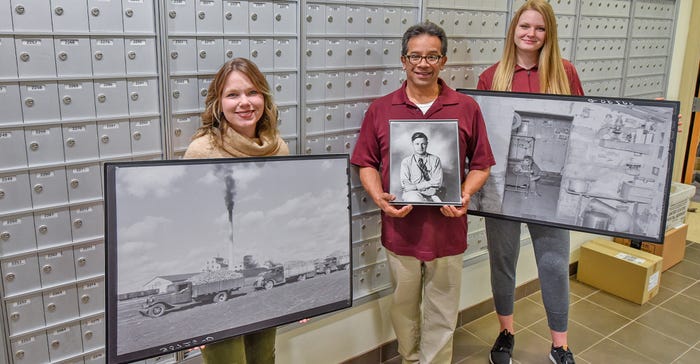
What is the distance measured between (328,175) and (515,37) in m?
1.22

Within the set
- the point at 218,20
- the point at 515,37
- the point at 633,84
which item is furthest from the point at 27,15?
the point at 633,84

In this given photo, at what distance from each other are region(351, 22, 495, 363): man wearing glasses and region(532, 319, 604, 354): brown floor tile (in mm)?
943

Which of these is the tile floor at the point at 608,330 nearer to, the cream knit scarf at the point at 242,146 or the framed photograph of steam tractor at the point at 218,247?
the framed photograph of steam tractor at the point at 218,247

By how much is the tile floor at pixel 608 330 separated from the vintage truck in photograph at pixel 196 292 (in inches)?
56.5

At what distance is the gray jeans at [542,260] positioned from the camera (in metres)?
2.61

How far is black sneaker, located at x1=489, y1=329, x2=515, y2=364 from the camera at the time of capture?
2789 mm

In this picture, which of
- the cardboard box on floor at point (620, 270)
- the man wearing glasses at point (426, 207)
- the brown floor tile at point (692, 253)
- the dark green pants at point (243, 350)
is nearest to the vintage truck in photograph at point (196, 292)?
the dark green pants at point (243, 350)

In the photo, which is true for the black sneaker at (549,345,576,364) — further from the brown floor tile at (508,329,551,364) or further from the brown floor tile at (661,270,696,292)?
the brown floor tile at (661,270,696,292)

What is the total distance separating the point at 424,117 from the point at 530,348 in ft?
5.03

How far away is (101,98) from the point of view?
5.58ft

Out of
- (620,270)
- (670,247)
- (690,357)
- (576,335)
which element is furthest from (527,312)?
(670,247)

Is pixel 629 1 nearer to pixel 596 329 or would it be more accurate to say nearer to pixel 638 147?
pixel 638 147

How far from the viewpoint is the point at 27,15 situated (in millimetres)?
1530

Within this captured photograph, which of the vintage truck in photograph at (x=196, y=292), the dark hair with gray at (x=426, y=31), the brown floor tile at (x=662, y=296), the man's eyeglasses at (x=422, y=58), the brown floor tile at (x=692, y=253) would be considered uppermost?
the dark hair with gray at (x=426, y=31)
